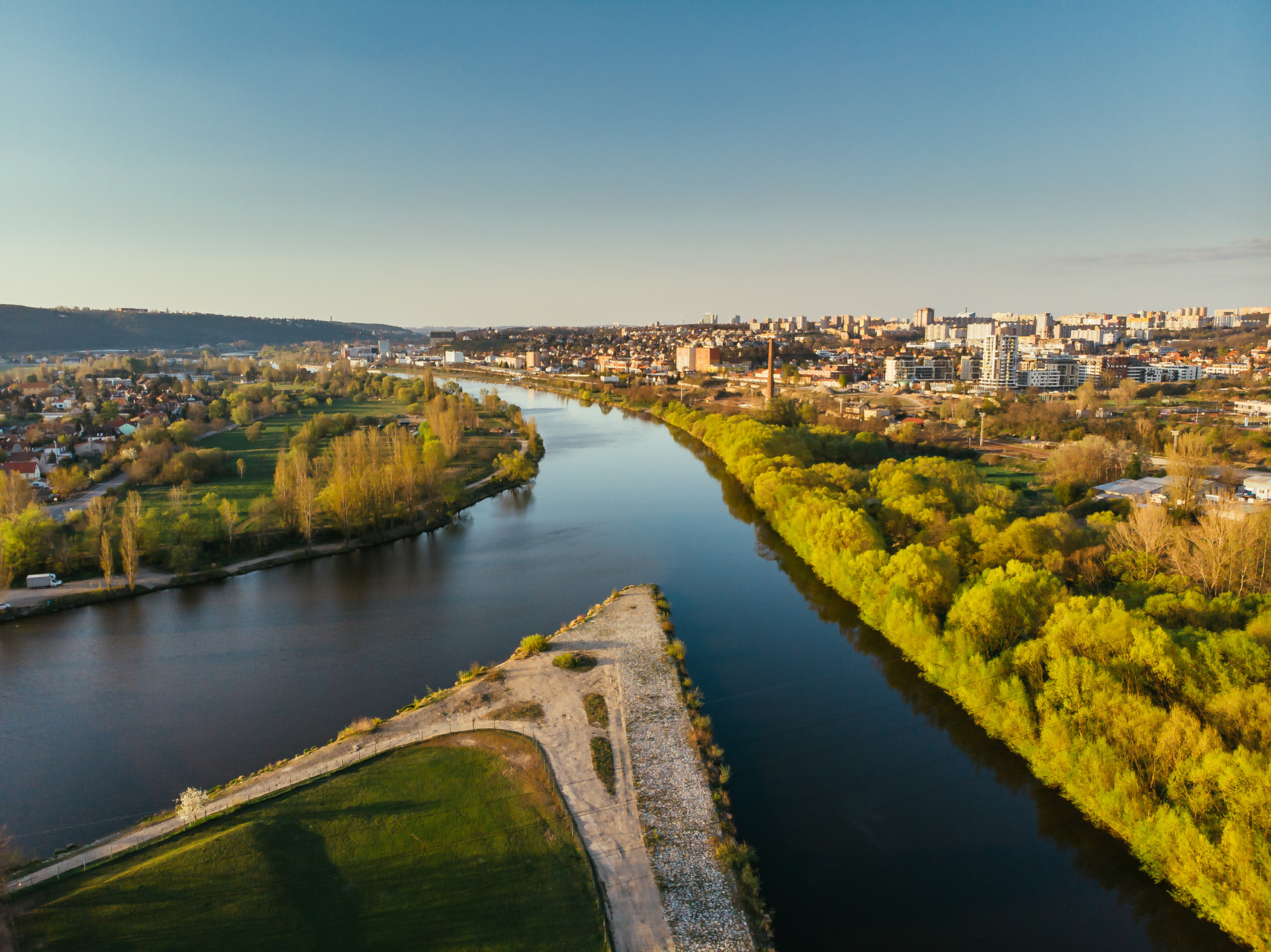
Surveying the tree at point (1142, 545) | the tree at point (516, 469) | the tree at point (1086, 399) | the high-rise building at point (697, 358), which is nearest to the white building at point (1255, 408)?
the tree at point (1086, 399)

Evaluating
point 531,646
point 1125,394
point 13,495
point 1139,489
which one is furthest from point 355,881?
point 1125,394

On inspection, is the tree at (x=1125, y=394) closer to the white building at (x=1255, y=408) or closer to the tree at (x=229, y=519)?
the white building at (x=1255, y=408)

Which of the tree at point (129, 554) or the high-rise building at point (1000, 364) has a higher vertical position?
the high-rise building at point (1000, 364)

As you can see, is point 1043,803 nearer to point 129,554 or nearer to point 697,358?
point 129,554

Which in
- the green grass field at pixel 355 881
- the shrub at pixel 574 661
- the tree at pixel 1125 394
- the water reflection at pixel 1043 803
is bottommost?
the water reflection at pixel 1043 803

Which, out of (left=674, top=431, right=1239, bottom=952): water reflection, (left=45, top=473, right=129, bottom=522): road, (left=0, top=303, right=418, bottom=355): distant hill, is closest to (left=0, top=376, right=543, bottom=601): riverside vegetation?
(left=45, top=473, right=129, bottom=522): road

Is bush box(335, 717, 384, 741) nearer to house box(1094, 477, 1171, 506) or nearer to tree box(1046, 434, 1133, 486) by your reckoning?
house box(1094, 477, 1171, 506)

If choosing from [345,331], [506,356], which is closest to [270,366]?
[506,356]

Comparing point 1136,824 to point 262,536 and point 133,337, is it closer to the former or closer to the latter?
point 262,536
